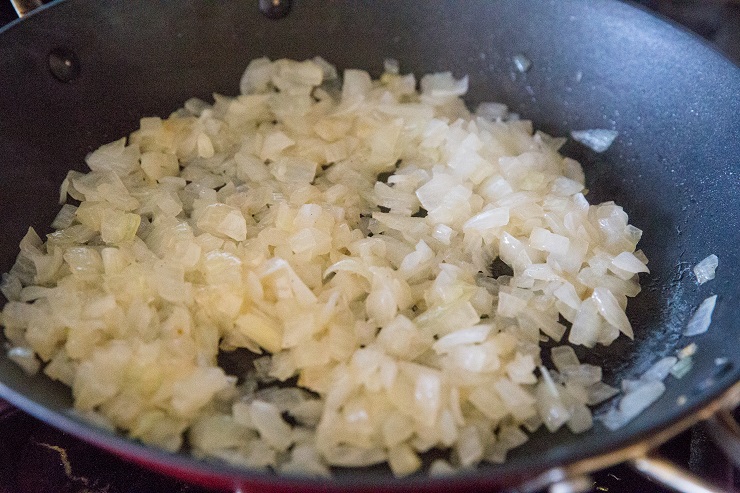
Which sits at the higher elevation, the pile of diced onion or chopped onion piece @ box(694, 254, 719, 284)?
chopped onion piece @ box(694, 254, 719, 284)

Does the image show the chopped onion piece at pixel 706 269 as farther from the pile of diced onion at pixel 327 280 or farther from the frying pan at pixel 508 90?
the pile of diced onion at pixel 327 280

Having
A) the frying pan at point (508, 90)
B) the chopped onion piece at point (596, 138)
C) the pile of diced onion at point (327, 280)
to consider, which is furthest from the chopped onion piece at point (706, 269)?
the chopped onion piece at point (596, 138)

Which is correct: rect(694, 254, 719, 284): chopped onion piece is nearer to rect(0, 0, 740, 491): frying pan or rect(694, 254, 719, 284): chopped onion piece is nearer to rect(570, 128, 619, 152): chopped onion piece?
rect(0, 0, 740, 491): frying pan

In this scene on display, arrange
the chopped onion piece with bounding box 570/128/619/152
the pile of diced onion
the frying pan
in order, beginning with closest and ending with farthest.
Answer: the pile of diced onion, the frying pan, the chopped onion piece with bounding box 570/128/619/152

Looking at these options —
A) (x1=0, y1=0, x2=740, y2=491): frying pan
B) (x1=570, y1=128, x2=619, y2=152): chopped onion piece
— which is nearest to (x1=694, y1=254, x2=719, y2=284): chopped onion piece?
(x1=0, y1=0, x2=740, y2=491): frying pan

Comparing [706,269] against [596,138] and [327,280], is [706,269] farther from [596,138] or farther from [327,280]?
[327,280]

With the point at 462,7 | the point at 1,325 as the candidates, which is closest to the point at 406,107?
the point at 462,7

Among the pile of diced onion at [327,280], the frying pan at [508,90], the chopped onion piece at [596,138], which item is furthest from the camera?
the chopped onion piece at [596,138]
